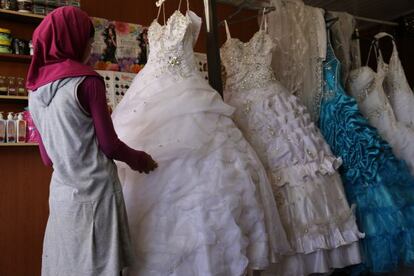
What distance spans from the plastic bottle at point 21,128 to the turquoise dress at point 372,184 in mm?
1778

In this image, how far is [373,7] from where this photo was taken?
4.12 metres

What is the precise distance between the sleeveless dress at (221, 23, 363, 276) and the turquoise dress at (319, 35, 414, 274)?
76mm

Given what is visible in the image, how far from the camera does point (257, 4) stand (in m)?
1.97

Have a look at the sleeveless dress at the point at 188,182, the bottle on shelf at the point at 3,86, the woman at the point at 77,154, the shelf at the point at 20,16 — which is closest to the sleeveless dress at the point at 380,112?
the sleeveless dress at the point at 188,182

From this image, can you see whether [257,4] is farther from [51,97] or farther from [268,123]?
[51,97]

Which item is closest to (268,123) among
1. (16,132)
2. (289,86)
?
(289,86)

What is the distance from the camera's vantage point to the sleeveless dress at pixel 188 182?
108 cm

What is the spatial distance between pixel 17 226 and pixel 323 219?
193cm

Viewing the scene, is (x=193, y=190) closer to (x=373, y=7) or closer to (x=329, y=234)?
(x=329, y=234)

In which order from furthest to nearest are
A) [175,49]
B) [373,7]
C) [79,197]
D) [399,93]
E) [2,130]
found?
[373,7], [2,130], [399,93], [175,49], [79,197]

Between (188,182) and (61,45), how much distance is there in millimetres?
517

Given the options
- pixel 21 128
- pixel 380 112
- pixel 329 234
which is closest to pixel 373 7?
pixel 380 112

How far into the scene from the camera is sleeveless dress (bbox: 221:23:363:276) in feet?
4.75

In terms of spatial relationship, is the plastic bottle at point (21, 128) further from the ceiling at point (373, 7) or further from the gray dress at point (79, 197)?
the ceiling at point (373, 7)
